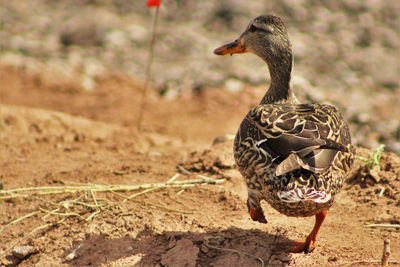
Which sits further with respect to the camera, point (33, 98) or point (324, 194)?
point (33, 98)

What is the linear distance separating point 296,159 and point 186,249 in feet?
4.59

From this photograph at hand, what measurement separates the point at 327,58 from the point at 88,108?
6.05m

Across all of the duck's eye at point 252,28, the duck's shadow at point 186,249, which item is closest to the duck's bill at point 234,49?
the duck's eye at point 252,28

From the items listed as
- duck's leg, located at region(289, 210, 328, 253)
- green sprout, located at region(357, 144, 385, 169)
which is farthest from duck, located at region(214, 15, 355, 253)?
green sprout, located at region(357, 144, 385, 169)

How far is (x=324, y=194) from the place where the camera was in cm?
351

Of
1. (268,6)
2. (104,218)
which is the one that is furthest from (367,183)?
(268,6)

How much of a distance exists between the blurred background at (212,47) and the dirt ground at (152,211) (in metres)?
3.27

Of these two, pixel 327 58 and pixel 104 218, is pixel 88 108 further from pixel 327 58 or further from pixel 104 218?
pixel 327 58

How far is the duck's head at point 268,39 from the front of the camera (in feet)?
Result: 16.3

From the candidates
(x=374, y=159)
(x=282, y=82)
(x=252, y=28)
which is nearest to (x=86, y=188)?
(x=282, y=82)

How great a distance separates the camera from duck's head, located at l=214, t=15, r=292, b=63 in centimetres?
497

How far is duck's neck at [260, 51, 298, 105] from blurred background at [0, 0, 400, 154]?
3.90 m

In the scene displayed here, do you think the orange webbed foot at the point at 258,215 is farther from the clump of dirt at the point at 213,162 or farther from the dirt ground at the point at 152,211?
the clump of dirt at the point at 213,162

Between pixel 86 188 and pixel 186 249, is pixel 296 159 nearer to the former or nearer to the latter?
pixel 186 249
